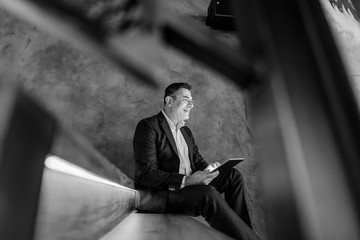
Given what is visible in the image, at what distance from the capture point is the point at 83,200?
470 mm

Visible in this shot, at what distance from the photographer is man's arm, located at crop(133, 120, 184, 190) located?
137 cm

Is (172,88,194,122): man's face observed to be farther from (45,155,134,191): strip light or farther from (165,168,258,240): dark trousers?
(45,155,134,191): strip light

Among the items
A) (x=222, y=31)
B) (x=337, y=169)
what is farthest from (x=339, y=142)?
(x=222, y=31)

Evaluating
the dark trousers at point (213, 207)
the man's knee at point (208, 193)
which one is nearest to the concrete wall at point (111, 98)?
the dark trousers at point (213, 207)

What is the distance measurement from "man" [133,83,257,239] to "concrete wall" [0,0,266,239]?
39 cm

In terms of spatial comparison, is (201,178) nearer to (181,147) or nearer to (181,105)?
(181,147)

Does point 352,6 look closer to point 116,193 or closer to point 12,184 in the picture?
point 12,184

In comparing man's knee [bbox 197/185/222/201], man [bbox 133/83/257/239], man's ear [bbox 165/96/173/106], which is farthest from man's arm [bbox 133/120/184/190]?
man's ear [bbox 165/96/173/106]

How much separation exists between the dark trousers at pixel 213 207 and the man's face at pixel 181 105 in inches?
21.1

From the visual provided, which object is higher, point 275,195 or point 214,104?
point 214,104

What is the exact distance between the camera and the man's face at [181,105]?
1.75 m

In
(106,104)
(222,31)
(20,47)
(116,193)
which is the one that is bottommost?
(116,193)

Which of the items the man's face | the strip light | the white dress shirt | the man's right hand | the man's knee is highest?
the man's face

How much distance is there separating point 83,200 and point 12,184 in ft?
0.68
